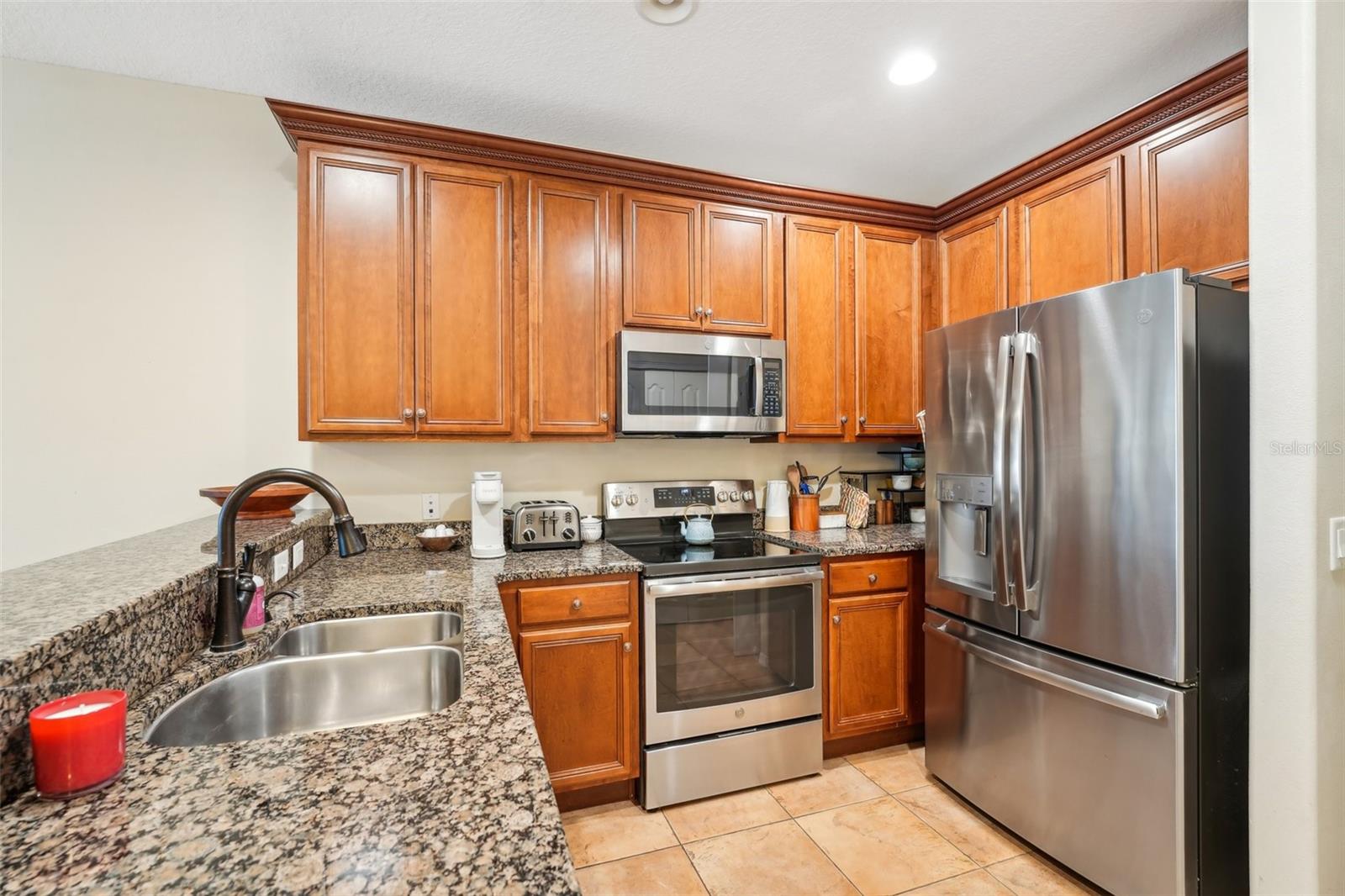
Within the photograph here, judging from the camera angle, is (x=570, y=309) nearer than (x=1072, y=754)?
No

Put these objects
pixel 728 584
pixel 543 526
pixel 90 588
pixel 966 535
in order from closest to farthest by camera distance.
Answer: pixel 90 588
pixel 966 535
pixel 728 584
pixel 543 526

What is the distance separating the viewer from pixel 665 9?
5.77ft

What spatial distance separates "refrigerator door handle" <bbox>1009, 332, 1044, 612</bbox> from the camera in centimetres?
193

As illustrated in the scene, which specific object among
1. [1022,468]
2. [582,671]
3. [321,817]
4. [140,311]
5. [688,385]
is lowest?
[582,671]

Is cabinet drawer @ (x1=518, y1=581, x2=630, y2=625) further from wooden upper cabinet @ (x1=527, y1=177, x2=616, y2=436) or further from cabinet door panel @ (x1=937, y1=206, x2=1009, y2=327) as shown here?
cabinet door panel @ (x1=937, y1=206, x2=1009, y2=327)

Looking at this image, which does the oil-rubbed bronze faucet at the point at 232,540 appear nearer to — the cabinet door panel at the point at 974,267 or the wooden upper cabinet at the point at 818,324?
the wooden upper cabinet at the point at 818,324

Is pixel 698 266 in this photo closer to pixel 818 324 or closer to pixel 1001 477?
pixel 818 324

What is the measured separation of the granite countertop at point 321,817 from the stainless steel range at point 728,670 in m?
1.25

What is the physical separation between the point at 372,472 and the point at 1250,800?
3.01 meters

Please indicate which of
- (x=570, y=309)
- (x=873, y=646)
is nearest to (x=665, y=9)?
(x=570, y=309)

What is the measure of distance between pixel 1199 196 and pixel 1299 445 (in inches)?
38.7

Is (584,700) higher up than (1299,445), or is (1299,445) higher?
(1299,445)

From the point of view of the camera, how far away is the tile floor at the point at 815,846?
6.15 ft

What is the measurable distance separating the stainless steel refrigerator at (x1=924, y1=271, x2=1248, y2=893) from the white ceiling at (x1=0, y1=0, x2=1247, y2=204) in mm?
815
